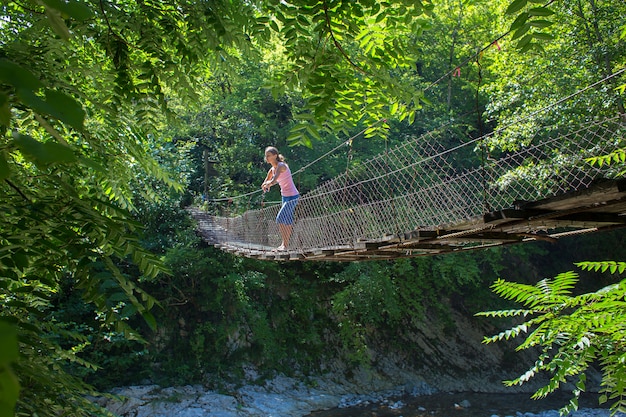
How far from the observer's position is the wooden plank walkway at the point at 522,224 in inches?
83.9

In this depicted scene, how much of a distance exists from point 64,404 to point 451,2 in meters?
10.5

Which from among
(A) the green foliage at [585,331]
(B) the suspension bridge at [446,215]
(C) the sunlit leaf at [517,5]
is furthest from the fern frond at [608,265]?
(C) the sunlit leaf at [517,5]

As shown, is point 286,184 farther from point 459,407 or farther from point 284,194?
point 459,407

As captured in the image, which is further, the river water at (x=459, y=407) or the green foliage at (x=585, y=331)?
the river water at (x=459, y=407)

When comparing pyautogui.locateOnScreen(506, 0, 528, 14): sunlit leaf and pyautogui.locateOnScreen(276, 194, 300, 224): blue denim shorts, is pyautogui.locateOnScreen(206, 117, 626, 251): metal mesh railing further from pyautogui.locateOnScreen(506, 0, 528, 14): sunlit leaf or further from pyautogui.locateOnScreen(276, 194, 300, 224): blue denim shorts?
pyautogui.locateOnScreen(506, 0, 528, 14): sunlit leaf

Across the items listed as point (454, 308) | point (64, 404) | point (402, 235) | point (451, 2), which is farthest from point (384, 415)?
point (451, 2)

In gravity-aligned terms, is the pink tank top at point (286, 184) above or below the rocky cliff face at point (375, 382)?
above

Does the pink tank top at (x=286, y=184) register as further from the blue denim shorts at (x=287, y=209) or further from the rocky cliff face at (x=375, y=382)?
the rocky cliff face at (x=375, y=382)

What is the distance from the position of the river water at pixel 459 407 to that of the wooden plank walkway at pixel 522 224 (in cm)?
384

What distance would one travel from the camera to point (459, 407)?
7.50 meters

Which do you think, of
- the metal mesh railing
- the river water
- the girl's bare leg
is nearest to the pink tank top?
the metal mesh railing

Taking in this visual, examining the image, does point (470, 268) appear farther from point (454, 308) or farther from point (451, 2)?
Answer: point (451, 2)

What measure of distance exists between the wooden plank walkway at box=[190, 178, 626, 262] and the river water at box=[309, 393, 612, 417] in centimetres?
384

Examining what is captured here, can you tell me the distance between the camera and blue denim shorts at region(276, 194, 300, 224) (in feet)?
16.2
